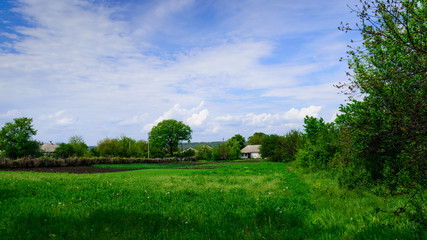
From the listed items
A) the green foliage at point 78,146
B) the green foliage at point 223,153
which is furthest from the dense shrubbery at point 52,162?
the green foliage at point 223,153

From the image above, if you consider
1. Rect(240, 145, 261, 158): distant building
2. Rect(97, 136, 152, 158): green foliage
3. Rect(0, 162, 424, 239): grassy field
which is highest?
Rect(97, 136, 152, 158): green foliage

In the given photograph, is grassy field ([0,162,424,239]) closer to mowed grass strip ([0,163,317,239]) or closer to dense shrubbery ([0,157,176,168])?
mowed grass strip ([0,163,317,239])

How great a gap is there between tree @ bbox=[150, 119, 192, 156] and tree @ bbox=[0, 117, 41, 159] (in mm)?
49218

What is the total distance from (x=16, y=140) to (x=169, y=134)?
57.2 meters

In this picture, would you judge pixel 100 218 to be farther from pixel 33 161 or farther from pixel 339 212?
pixel 33 161

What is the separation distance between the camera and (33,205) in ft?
29.2

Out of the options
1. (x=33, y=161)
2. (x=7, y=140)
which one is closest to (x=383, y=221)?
(x=33, y=161)

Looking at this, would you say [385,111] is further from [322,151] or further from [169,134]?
[169,134]

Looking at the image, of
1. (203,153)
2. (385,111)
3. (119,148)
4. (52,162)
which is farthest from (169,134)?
(385,111)

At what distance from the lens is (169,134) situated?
118625mm

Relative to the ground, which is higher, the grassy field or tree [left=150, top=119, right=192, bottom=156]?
tree [left=150, top=119, right=192, bottom=156]

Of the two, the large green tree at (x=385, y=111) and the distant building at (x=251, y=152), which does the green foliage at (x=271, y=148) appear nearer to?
the large green tree at (x=385, y=111)

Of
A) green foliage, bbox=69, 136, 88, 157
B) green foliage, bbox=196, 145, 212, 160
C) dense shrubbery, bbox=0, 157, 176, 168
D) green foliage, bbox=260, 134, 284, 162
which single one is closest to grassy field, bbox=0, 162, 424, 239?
dense shrubbery, bbox=0, 157, 176, 168

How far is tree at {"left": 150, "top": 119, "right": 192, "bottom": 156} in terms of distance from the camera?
116 metres
